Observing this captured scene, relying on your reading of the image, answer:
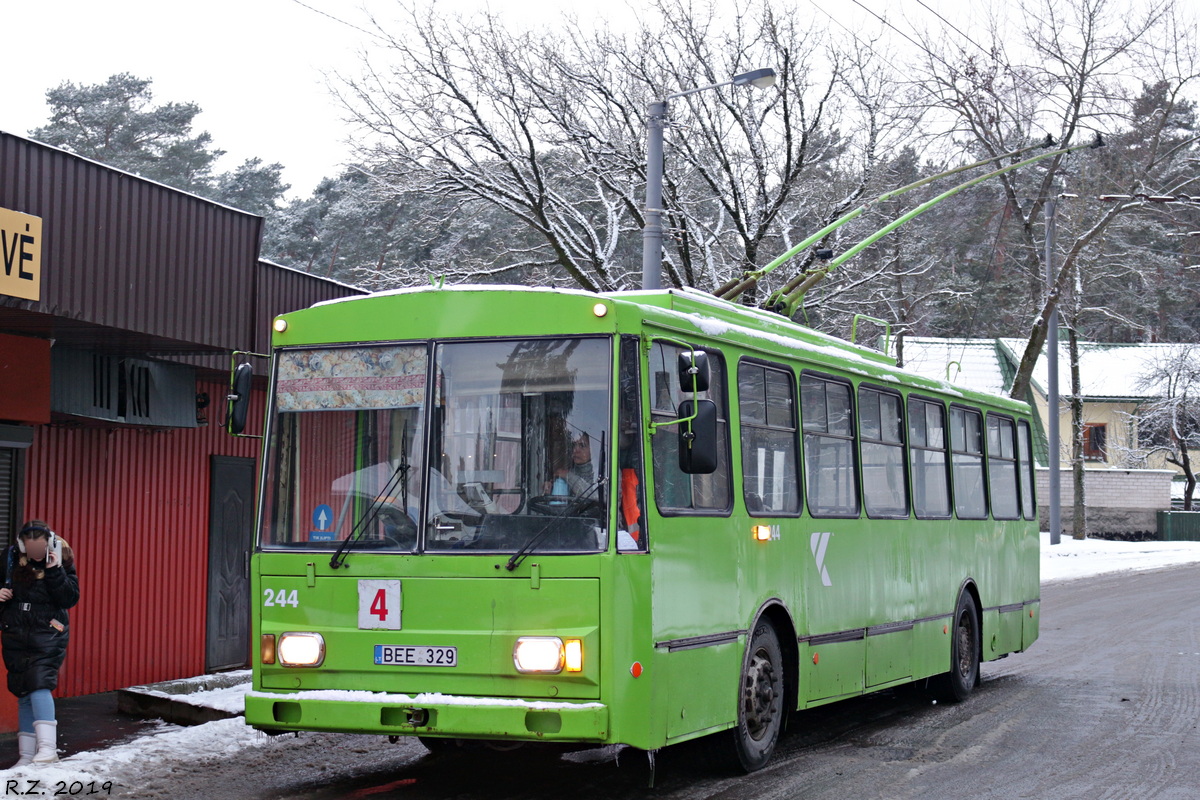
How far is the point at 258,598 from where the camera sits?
299 inches

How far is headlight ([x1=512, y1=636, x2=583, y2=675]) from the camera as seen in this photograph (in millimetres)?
6906

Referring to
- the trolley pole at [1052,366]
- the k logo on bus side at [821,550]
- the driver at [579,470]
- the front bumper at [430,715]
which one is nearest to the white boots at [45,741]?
the front bumper at [430,715]

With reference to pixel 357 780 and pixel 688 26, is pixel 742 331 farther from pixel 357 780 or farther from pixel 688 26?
pixel 688 26

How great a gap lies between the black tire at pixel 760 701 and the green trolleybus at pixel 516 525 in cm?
2

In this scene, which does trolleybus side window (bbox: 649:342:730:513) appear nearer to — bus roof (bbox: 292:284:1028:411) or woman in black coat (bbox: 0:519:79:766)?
bus roof (bbox: 292:284:1028:411)

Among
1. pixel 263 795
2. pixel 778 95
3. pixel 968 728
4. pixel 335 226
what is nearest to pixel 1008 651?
pixel 968 728

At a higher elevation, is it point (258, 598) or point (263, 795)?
point (258, 598)

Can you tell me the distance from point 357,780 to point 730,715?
2313 millimetres

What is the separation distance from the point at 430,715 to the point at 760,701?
248 centimetres

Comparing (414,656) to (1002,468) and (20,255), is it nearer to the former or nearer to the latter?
(20,255)

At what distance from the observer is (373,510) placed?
291 inches

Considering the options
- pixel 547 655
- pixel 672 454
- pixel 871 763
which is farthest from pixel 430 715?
pixel 871 763

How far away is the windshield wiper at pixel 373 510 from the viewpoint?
→ 7.34 m

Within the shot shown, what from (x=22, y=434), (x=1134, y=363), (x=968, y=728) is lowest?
(x=968, y=728)
